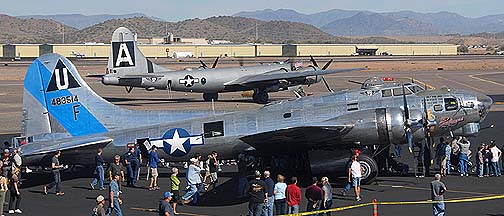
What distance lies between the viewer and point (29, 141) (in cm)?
2480

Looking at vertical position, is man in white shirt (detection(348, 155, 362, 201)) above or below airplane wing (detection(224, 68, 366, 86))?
below

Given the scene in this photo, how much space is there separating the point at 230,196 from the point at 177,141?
3397mm

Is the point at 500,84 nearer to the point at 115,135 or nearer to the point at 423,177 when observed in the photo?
the point at 423,177

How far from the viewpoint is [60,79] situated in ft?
82.7

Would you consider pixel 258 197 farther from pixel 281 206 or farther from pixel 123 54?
pixel 123 54

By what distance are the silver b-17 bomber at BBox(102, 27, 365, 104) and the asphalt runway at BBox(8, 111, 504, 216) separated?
78.7ft

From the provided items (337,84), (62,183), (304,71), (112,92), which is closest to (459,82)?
(337,84)

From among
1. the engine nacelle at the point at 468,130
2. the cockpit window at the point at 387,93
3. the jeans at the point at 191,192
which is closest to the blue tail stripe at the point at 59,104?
the jeans at the point at 191,192

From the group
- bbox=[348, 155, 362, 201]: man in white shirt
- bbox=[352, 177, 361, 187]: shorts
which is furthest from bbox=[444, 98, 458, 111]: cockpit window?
bbox=[352, 177, 361, 187]: shorts

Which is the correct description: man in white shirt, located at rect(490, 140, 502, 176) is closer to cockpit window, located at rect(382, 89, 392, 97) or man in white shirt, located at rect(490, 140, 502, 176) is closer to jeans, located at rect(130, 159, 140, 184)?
cockpit window, located at rect(382, 89, 392, 97)

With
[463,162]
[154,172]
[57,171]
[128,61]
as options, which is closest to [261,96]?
[128,61]

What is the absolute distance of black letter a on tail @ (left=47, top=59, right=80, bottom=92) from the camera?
25125mm

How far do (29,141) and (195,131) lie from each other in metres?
5.67

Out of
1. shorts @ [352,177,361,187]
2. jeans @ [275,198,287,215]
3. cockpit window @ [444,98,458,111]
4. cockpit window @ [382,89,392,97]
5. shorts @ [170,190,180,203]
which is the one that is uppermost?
cockpit window @ [382,89,392,97]
